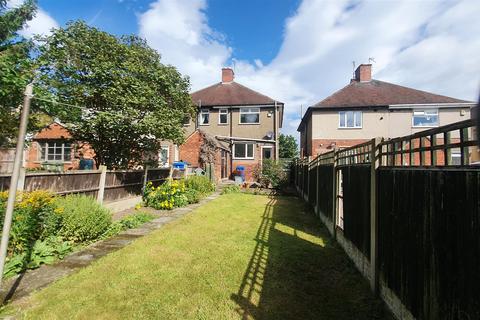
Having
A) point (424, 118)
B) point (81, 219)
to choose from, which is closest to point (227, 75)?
point (424, 118)

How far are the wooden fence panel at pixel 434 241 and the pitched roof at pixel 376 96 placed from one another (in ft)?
70.4

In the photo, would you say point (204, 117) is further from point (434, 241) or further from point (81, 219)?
point (434, 241)

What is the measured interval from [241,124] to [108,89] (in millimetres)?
16216

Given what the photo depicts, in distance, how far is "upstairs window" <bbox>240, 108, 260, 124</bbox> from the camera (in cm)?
2477

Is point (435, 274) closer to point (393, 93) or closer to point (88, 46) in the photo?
point (88, 46)

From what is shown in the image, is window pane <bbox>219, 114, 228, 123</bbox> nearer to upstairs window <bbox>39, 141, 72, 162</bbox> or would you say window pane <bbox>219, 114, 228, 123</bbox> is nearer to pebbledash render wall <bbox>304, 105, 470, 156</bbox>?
pebbledash render wall <bbox>304, 105, 470, 156</bbox>

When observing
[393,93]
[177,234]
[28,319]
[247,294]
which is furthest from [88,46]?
[393,93]

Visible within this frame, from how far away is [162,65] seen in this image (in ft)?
37.1

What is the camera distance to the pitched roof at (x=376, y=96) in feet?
Result: 75.5

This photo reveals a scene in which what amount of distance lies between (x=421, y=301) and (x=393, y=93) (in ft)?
82.6

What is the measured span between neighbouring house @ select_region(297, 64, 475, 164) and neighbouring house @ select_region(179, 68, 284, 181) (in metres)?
3.47

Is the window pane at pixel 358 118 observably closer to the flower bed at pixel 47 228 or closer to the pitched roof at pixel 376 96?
the pitched roof at pixel 376 96

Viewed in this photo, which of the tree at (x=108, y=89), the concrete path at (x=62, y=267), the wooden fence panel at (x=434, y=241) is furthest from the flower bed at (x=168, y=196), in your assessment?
the wooden fence panel at (x=434, y=241)

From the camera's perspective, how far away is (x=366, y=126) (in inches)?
914
